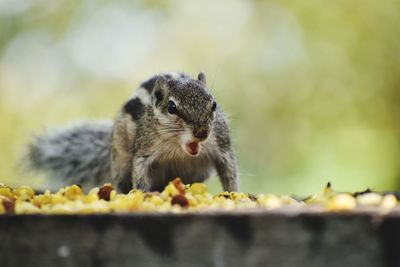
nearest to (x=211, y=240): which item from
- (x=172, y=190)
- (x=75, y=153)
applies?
(x=172, y=190)

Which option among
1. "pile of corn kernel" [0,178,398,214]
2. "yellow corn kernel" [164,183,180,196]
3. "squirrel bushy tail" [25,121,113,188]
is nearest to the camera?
"pile of corn kernel" [0,178,398,214]

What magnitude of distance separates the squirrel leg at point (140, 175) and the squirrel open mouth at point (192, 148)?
29 centimetres

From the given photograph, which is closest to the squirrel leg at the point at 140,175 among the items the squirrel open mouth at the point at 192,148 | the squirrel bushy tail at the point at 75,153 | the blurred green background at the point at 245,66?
the squirrel open mouth at the point at 192,148

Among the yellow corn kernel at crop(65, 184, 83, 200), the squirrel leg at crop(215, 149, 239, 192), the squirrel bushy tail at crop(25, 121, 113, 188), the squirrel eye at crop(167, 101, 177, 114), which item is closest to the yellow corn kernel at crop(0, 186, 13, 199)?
the yellow corn kernel at crop(65, 184, 83, 200)

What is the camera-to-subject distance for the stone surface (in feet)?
3.01

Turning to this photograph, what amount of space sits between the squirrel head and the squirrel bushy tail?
0.70 meters

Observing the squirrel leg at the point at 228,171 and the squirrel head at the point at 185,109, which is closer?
the squirrel head at the point at 185,109

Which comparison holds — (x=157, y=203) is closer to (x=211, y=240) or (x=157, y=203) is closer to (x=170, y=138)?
(x=211, y=240)

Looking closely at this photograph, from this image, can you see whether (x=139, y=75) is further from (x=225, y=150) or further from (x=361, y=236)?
(x=361, y=236)

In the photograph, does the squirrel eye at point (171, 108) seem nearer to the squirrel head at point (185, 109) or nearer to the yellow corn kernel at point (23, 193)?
the squirrel head at point (185, 109)

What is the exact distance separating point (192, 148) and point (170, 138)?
8.1 inches

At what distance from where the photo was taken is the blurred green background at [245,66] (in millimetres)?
5121

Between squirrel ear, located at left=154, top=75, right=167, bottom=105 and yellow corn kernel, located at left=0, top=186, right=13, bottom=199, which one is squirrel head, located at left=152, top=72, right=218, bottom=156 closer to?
squirrel ear, located at left=154, top=75, right=167, bottom=105

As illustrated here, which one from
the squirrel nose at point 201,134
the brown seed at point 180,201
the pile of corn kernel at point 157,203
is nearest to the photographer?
the pile of corn kernel at point 157,203
